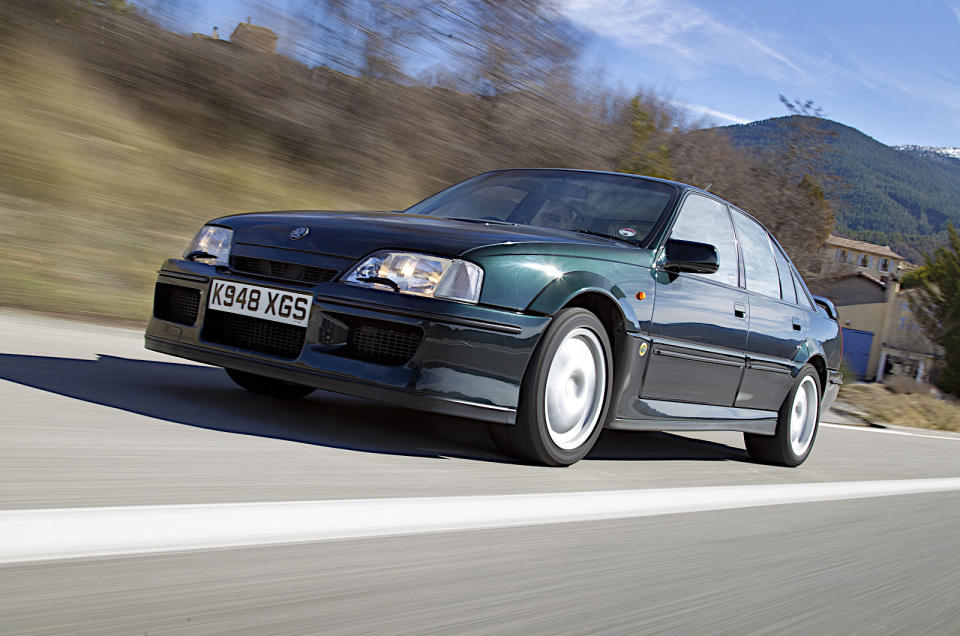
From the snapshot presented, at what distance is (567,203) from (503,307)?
1.42m

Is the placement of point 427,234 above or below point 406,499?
above

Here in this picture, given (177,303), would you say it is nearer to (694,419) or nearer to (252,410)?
Answer: (252,410)

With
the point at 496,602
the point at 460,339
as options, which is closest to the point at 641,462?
the point at 460,339

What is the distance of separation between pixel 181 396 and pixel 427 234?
143cm

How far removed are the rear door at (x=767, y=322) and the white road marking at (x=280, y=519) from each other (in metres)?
1.72

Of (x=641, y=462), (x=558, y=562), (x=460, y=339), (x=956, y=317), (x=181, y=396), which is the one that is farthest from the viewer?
(x=956, y=317)

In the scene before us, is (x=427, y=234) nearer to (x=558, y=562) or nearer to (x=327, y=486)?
(x=327, y=486)

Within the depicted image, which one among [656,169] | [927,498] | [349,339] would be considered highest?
[656,169]

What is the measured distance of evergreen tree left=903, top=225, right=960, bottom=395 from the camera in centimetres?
4262

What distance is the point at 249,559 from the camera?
7.18 feet

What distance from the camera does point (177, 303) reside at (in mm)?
4246

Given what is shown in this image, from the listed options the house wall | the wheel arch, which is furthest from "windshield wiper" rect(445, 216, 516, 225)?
the house wall

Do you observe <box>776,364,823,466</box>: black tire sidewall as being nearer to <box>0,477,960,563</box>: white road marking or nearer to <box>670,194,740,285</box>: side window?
<box>670,194,740,285</box>: side window

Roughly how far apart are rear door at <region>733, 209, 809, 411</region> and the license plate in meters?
2.79
